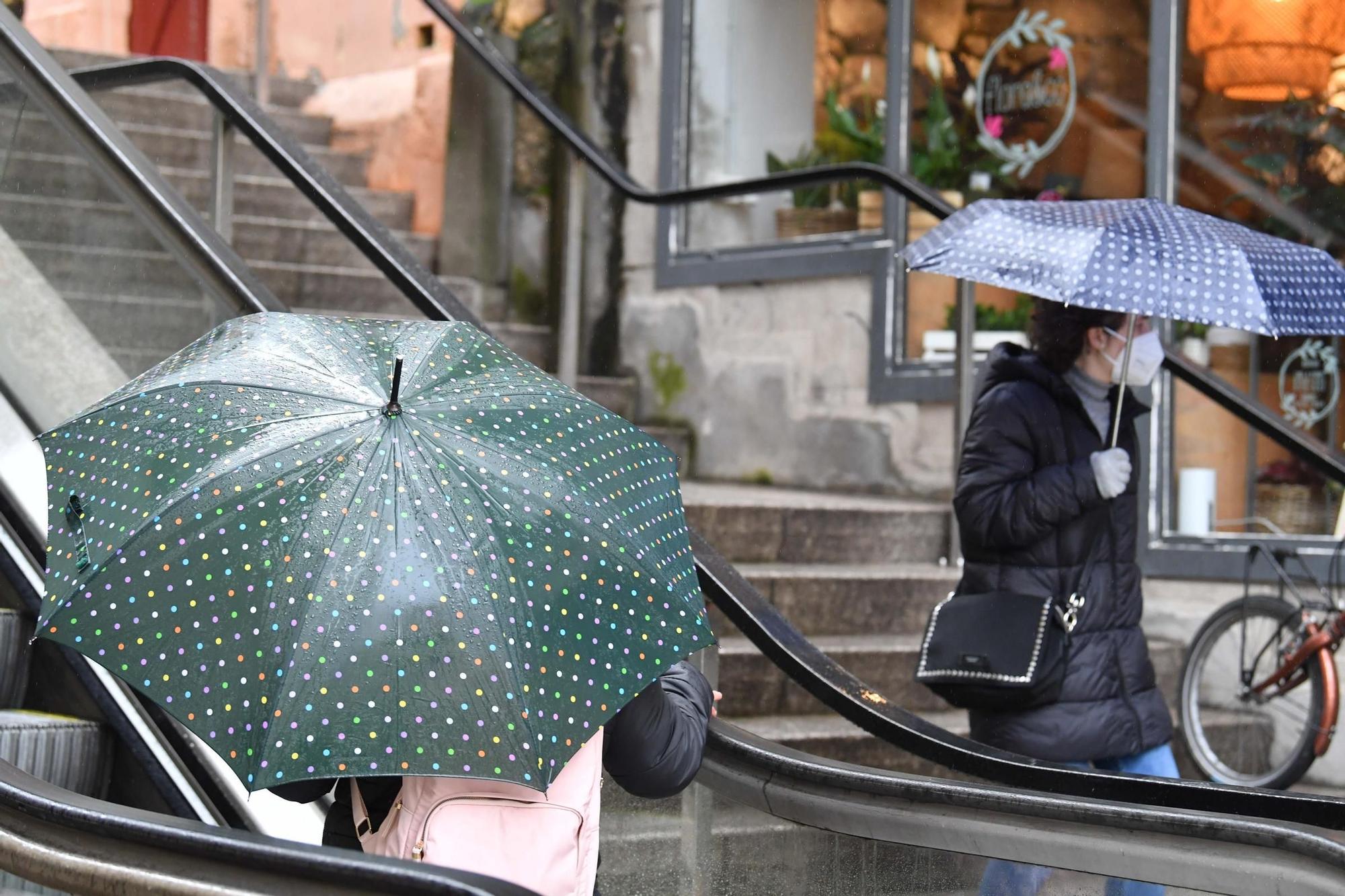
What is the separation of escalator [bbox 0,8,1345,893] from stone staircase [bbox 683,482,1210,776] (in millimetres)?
1386

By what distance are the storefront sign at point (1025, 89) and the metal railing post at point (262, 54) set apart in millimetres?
4162

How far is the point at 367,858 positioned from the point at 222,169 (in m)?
3.73

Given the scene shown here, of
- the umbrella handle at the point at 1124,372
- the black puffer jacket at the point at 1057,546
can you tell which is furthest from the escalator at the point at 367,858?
the umbrella handle at the point at 1124,372

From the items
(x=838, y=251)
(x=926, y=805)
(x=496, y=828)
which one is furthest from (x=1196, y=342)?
(x=496, y=828)

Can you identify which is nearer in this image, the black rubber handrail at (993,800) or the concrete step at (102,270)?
the black rubber handrail at (993,800)

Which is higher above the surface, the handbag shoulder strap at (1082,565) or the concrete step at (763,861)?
the handbag shoulder strap at (1082,565)

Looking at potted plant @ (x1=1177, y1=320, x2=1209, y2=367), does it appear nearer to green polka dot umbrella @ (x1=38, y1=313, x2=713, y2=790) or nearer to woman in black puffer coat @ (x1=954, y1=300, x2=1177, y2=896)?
woman in black puffer coat @ (x1=954, y1=300, x2=1177, y2=896)

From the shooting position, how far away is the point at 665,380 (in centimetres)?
834

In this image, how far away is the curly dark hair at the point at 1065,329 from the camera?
11.3ft

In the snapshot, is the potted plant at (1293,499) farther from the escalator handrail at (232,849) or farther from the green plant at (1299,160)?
the escalator handrail at (232,849)

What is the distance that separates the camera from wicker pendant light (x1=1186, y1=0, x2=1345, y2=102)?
6160 millimetres

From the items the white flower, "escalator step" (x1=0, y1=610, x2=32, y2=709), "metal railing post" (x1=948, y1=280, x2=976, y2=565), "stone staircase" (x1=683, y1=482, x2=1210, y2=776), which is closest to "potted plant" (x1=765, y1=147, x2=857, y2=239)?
the white flower

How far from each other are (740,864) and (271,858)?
4.02 ft

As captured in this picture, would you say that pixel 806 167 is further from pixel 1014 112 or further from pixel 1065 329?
pixel 1065 329
